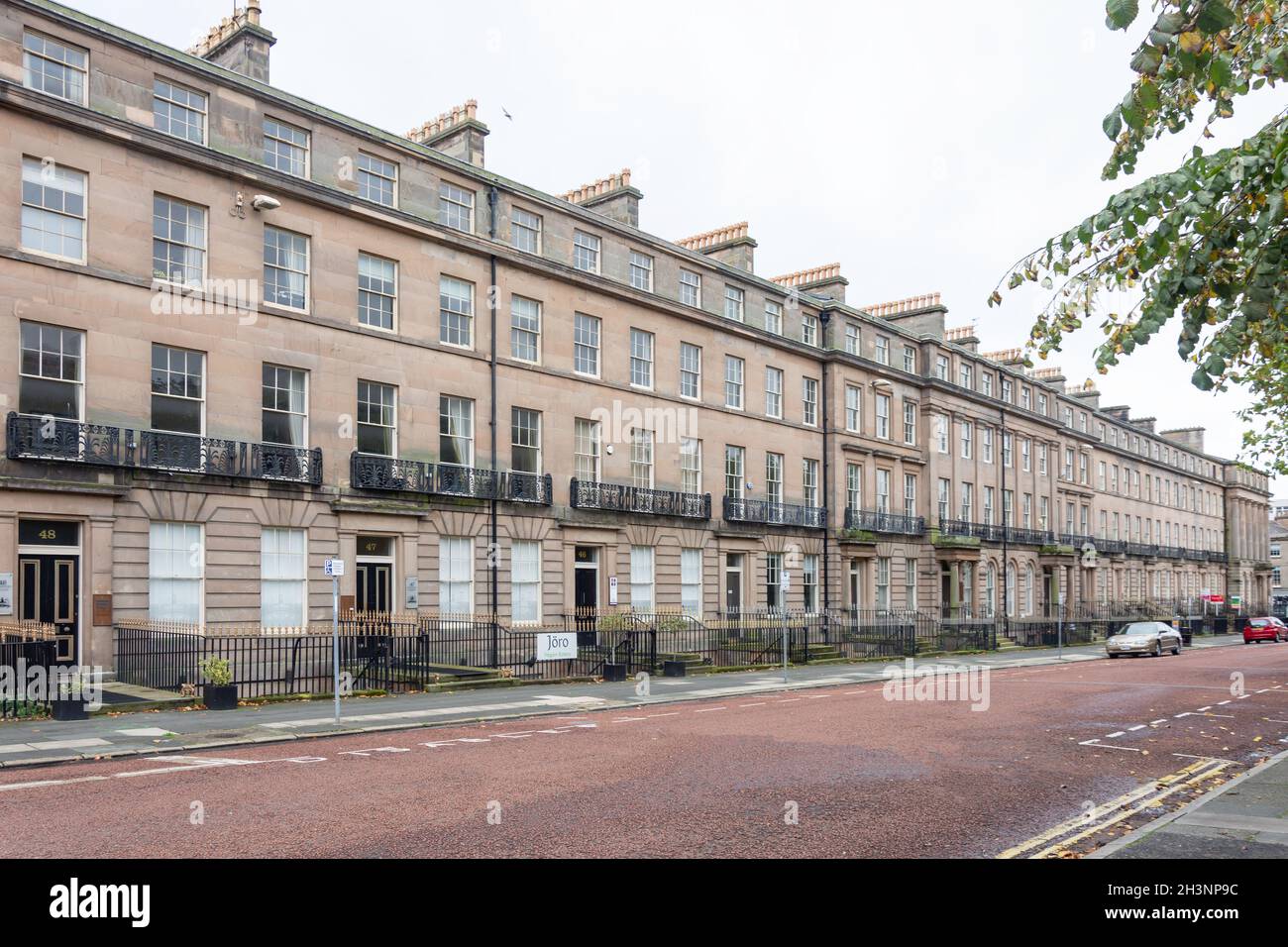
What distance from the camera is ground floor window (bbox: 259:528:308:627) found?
24281mm

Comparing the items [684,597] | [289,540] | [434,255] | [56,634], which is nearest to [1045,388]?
[684,597]

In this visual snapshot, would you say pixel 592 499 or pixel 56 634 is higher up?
pixel 592 499

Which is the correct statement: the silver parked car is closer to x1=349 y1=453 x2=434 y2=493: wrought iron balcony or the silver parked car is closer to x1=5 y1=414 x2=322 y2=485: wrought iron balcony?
x1=349 y1=453 x2=434 y2=493: wrought iron balcony

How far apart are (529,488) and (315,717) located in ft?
43.6

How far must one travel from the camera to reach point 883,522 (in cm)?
4681

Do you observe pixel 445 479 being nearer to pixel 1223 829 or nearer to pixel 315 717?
pixel 315 717

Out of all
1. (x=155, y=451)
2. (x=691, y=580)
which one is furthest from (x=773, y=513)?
(x=155, y=451)

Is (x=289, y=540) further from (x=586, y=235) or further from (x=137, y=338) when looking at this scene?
(x=586, y=235)

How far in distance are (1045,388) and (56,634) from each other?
57.8 metres

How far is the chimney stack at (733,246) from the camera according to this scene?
41.3 metres

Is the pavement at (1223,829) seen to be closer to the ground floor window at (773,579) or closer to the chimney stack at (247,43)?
the chimney stack at (247,43)

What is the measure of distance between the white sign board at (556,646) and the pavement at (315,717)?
98 cm

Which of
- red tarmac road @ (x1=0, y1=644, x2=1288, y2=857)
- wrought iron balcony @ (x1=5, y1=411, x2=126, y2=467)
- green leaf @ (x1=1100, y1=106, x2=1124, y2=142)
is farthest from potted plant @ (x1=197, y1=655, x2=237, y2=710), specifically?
green leaf @ (x1=1100, y1=106, x2=1124, y2=142)
